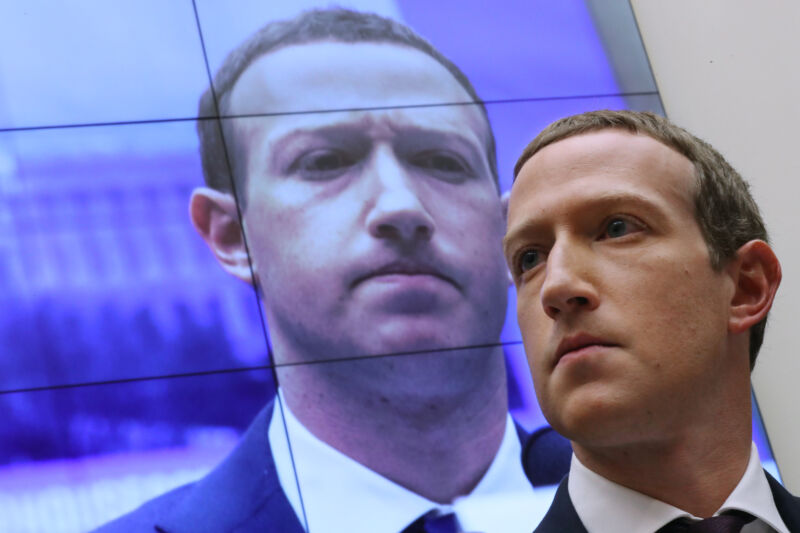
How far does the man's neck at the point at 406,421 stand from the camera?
3150 mm

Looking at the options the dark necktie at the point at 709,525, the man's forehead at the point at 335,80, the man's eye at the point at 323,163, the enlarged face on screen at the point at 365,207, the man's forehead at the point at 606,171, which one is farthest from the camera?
the man's forehead at the point at 335,80

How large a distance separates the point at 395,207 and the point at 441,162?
234 mm

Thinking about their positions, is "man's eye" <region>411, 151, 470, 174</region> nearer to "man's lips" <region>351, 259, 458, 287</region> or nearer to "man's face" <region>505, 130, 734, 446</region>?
"man's lips" <region>351, 259, 458, 287</region>

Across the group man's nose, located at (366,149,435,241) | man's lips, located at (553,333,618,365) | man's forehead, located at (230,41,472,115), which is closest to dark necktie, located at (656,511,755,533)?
man's lips, located at (553,333,618,365)

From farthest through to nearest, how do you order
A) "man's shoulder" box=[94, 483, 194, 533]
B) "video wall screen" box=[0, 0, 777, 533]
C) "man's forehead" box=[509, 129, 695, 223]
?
"video wall screen" box=[0, 0, 777, 533], "man's shoulder" box=[94, 483, 194, 533], "man's forehead" box=[509, 129, 695, 223]

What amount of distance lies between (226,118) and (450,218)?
75cm

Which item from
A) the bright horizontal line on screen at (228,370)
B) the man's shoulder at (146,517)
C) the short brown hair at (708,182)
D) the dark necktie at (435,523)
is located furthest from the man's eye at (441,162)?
the short brown hair at (708,182)

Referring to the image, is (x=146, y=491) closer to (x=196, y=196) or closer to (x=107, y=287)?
(x=107, y=287)

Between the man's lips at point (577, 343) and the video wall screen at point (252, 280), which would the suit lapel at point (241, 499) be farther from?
the man's lips at point (577, 343)

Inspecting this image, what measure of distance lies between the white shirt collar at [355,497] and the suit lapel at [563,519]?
181cm

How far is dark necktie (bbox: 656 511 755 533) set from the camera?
47.0 inches

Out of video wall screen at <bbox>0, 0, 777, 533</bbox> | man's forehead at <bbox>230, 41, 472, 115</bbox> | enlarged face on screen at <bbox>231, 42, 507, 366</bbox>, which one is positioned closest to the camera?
video wall screen at <bbox>0, 0, 777, 533</bbox>

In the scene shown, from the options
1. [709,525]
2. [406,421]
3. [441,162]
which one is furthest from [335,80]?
[709,525]

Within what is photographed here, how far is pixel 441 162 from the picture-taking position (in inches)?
136
